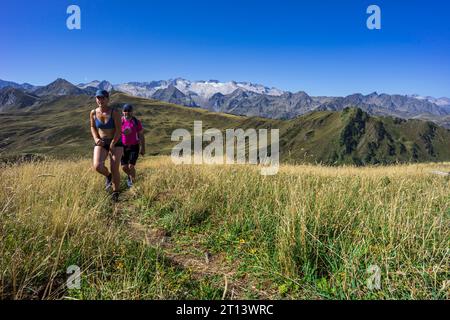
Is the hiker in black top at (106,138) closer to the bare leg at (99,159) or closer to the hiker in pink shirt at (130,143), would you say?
the bare leg at (99,159)

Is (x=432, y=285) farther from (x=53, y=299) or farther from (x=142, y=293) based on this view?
(x=53, y=299)

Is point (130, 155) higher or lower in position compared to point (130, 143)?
lower

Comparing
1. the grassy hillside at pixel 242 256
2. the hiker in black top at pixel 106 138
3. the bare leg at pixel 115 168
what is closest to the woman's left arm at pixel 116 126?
the hiker in black top at pixel 106 138

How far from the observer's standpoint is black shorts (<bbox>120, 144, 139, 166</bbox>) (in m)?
8.81

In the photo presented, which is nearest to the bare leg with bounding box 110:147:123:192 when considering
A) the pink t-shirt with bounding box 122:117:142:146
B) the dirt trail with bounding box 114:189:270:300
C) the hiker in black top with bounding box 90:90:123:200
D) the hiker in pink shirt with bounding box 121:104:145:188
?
the hiker in black top with bounding box 90:90:123:200

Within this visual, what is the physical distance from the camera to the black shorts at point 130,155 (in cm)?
881

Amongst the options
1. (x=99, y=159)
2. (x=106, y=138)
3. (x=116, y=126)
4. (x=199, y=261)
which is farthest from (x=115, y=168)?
(x=199, y=261)

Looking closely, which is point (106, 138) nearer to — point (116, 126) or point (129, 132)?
point (116, 126)

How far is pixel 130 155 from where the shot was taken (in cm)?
888

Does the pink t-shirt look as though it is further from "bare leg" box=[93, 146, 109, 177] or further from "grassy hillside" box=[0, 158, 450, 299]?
"grassy hillside" box=[0, 158, 450, 299]

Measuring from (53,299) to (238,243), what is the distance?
2497mm

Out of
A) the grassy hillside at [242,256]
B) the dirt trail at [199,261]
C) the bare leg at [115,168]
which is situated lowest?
the dirt trail at [199,261]
